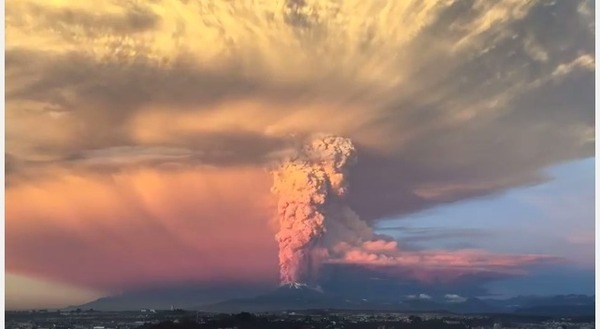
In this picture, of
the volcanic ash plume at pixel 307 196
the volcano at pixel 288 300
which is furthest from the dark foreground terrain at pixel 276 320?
the volcanic ash plume at pixel 307 196

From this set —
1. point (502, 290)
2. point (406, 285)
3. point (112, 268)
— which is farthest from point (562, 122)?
point (112, 268)

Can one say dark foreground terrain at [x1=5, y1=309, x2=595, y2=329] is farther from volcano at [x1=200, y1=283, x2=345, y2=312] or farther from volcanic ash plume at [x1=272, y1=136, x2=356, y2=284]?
volcanic ash plume at [x1=272, y1=136, x2=356, y2=284]

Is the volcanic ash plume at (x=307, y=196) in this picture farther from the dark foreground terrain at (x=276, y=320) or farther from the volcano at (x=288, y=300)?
the dark foreground terrain at (x=276, y=320)

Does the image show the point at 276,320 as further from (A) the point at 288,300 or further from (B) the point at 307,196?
(B) the point at 307,196

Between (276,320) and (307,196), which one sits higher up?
(307,196)

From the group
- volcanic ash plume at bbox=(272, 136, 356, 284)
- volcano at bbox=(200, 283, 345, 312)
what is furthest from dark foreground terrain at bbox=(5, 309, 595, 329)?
volcanic ash plume at bbox=(272, 136, 356, 284)

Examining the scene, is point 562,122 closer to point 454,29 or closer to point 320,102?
point 454,29

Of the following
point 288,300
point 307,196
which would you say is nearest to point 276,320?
point 288,300
